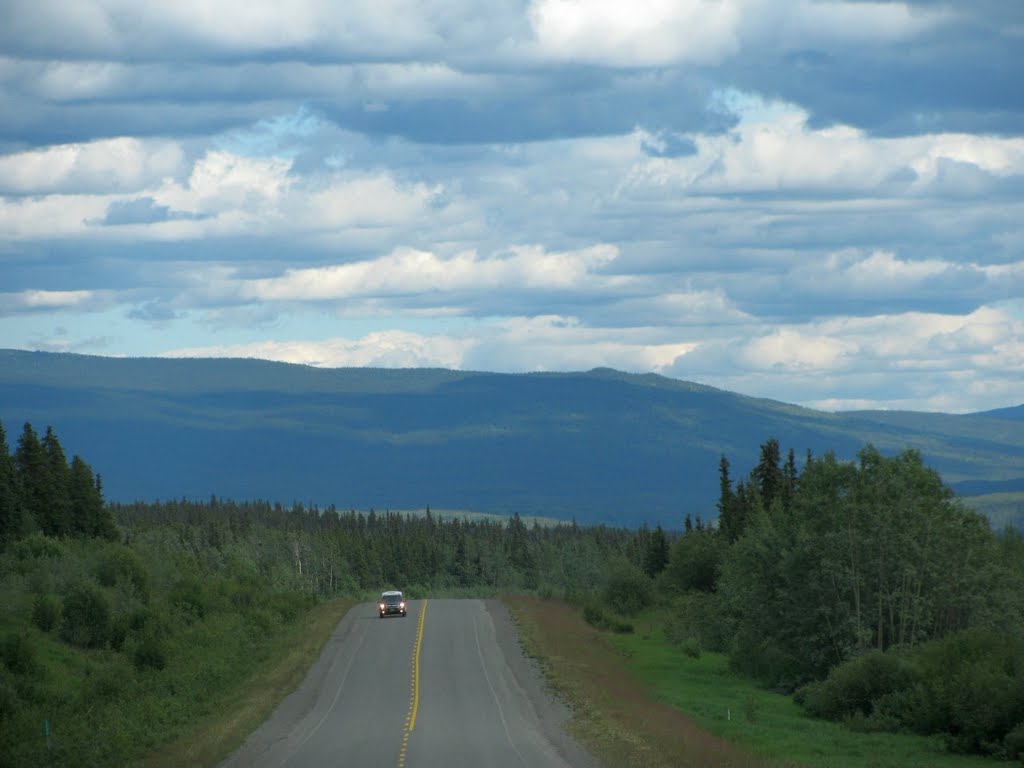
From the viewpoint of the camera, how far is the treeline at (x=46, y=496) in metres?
112

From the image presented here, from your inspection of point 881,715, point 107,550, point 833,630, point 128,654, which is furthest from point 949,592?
point 107,550

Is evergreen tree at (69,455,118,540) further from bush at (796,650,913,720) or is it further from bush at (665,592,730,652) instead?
bush at (796,650,913,720)

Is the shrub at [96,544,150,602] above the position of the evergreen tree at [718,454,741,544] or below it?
below

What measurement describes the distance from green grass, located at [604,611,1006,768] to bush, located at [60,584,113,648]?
2763 centimetres

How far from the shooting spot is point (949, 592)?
273 ft

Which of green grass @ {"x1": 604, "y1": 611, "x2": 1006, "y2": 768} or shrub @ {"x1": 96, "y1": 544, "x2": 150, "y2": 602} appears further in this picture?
shrub @ {"x1": 96, "y1": 544, "x2": 150, "y2": 602}

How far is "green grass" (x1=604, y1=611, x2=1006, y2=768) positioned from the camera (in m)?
51.6

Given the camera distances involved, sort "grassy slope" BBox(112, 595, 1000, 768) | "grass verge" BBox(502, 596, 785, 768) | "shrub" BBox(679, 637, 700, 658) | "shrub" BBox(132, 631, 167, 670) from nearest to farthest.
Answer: "grass verge" BBox(502, 596, 785, 768) < "grassy slope" BBox(112, 595, 1000, 768) < "shrub" BBox(132, 631, 167, 670) < "shrub" BBox(679, 637, 700, 658)

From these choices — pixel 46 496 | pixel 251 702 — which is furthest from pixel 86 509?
pixel 251 702

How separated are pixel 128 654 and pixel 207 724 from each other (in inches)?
846

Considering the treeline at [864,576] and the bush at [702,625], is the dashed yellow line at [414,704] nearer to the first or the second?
the treeline at [864,576]

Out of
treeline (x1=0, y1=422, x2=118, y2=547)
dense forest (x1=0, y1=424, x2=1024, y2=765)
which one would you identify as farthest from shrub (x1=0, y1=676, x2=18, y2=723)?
treeline (x1=0, y1=422, x2=118, y2=547)

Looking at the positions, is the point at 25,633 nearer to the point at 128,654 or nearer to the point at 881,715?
the point at 128,654

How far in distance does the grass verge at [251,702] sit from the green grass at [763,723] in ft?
54.1
